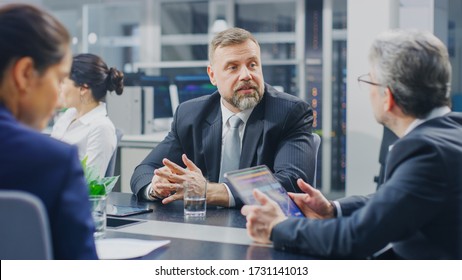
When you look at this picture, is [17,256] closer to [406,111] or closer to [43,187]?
[43,187]

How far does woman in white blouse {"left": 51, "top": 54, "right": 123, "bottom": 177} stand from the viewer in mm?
3074

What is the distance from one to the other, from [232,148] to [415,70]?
118cm

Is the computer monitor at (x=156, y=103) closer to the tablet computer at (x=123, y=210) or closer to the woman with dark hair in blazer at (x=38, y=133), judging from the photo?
the tablet computer at (x=123, y=210)

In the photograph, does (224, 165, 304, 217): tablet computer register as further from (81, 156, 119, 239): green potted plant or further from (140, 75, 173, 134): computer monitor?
(140, 75, 173, 134): computer monitor

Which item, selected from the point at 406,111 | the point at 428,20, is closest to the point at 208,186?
the point at 406,111

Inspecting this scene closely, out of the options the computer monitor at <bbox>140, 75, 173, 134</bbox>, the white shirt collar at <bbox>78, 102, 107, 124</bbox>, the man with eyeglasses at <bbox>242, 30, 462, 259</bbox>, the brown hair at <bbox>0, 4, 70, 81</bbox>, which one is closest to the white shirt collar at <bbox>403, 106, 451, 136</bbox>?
the man with eyeglasses at <bbox>242, 30, 462, 259</bbox>

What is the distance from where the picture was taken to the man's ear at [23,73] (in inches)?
40.7

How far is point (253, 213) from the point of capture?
152cm

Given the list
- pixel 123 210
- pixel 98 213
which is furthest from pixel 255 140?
pixel 98 213

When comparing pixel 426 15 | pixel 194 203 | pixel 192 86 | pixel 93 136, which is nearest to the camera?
pixel 194 203

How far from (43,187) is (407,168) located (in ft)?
2.64

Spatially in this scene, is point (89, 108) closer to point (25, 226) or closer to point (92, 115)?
point (92, 115)

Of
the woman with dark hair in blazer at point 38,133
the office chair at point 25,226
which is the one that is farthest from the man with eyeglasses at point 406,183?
the office chair at point 25,226

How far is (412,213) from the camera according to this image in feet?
4.31
